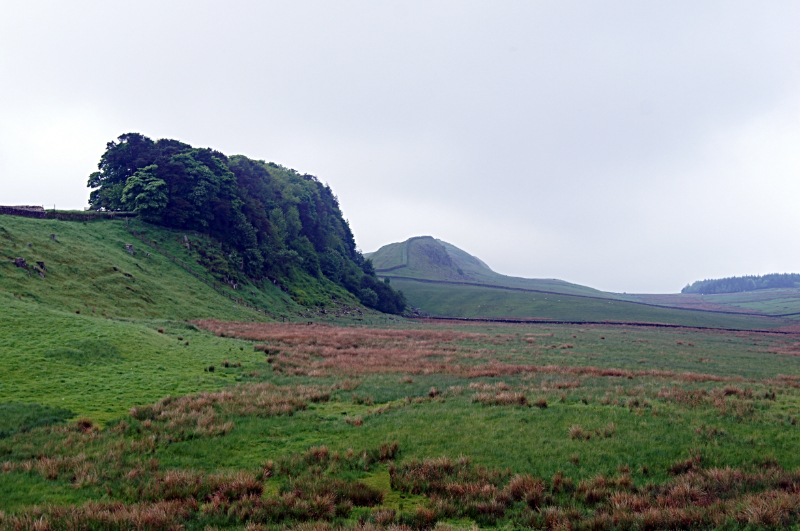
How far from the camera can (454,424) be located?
14977 mm

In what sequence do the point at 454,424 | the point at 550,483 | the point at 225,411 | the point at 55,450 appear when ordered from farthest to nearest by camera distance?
the point at 225,411
the point at 454,424
the point at 55,450
the point at 550,483

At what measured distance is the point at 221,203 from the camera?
278 feet

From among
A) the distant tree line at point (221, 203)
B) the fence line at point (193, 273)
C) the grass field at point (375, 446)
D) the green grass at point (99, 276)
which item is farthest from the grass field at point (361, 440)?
the distant tree line at point (221, 203)

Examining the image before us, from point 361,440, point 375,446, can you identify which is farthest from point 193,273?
point 375,446

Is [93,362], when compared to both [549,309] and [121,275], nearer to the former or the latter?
[121,275]

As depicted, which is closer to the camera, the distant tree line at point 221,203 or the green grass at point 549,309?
the distant tree line at point 221,203

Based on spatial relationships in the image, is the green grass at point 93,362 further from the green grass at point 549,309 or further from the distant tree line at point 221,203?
the green grass at point 549,309

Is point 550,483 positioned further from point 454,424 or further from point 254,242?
point 254,242

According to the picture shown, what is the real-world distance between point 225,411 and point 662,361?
34.0 metres

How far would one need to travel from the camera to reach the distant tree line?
7838 centimetres

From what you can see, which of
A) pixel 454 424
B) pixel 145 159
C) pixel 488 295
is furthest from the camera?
pixel 488 295

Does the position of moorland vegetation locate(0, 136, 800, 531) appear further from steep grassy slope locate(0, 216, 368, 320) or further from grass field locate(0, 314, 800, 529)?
steep grassy slope locate(0, 216, 368, 320)

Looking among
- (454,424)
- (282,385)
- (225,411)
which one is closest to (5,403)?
(225,411)

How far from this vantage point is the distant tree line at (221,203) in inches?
3086
